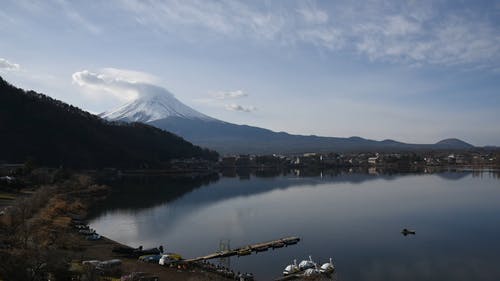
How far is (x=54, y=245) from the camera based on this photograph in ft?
24.9

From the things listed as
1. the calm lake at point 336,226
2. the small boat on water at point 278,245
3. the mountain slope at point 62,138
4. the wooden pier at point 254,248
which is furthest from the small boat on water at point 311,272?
the mountain slope at point 62,138

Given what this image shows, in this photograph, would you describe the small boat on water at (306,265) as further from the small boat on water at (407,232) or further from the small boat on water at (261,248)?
the small boat on water at (407,232)

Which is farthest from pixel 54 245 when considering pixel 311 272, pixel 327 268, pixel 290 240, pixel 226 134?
pixel 226 134

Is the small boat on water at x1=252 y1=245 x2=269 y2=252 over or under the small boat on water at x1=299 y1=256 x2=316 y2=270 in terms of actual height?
under

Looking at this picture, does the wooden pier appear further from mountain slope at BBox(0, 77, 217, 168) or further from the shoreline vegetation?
mountain slope at BBox(0, 77, 217, 168)

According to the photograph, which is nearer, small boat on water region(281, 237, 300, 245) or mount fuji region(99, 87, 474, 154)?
small boat on water region(281, 237, 300, 245)

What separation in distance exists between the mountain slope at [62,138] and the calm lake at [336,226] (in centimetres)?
907

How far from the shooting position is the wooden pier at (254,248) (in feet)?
32.1

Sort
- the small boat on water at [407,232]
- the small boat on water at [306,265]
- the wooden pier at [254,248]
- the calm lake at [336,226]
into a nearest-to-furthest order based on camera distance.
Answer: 1. the small boat on water at [306,265]
2. the calm lake at [336,226]
3. the wooden pier at [254,248]
4. the small boat on water at [407,232]

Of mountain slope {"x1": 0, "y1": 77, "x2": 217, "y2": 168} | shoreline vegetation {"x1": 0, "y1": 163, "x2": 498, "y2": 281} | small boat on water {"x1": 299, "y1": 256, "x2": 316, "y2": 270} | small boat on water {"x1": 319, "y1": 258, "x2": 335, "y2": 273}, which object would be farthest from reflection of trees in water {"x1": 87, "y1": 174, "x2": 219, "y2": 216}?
small boat on water {"x1": 319, "y1": 258, "x2": 335, "y2": 273}

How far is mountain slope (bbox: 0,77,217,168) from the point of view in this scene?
94.2ft

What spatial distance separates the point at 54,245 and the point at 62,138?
87.3 ft

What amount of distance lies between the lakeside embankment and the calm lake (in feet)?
3.69

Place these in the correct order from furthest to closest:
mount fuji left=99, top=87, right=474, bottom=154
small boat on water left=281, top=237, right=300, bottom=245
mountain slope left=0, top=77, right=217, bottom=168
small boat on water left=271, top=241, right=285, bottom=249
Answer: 1. mount fuji left=99, top=87, right=474, bottom=154
2. mountain slope left=0, top=77, right=217, bottom=168
3. small boat on water left=281, top=237, right=300, bottom=245
4. small boat on water left=271, top=241, right=285, bottom=249
